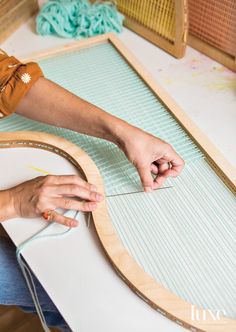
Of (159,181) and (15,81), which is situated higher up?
(15,81)

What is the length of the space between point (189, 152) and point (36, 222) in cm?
40

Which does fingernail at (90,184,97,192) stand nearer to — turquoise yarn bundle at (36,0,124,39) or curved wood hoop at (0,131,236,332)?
curved wood hoop at (0,131,236,332)

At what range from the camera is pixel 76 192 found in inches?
34.5

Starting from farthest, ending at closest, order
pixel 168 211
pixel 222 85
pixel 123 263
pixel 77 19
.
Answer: pixel 77 19
pixel 222 85
pixel 168 211
pixel 123 263

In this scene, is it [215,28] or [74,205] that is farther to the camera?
[215,28]

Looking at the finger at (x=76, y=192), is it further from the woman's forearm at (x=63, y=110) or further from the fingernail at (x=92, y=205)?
the woman's forearm at (x=63, y=110)

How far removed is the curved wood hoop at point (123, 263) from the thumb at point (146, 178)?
0.09 m

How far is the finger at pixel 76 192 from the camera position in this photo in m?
0.88

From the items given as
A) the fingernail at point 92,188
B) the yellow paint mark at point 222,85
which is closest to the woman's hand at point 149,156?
the fingernail at point 92,188

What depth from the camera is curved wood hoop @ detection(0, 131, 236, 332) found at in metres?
0.72

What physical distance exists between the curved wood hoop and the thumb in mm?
89

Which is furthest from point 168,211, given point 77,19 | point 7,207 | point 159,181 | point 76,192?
point 77,19

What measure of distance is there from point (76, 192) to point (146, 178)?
0.16 metres

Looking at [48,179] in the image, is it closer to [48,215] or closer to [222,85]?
[48,215]
